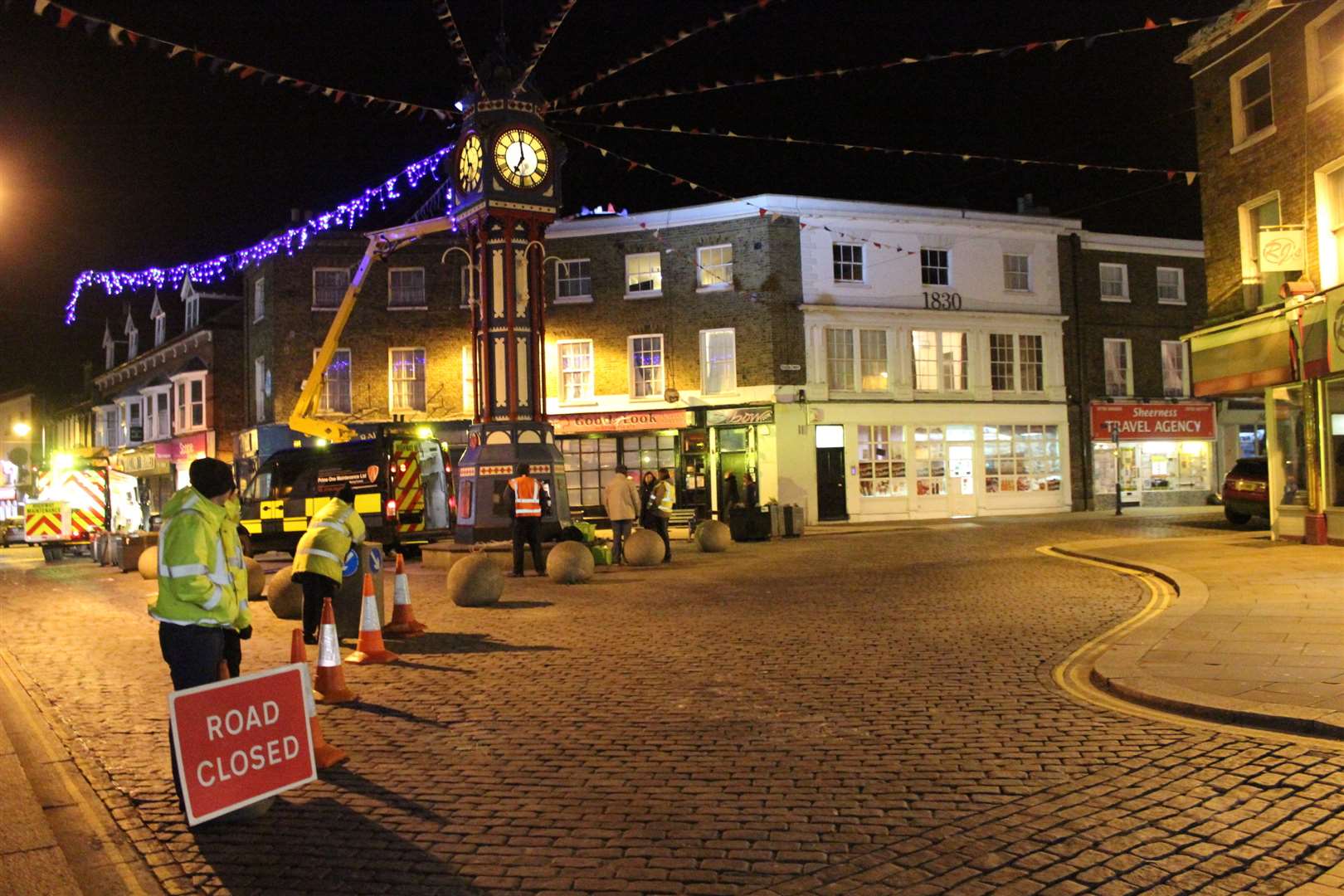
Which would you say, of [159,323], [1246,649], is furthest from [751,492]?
[159,323]

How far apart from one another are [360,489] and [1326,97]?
17966 mm

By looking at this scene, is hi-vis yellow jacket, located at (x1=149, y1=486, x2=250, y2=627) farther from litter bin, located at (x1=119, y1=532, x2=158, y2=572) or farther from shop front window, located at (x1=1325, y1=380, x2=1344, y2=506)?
litter bin, located at (x1=119, y1=532, x2=158, y2=572)

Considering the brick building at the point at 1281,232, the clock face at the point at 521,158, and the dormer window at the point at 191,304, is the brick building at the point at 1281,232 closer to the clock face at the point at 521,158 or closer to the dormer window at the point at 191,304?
the clock face at the point at 521,158

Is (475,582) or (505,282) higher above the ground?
(505,282)

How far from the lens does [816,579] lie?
15312mm

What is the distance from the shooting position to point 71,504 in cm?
2636

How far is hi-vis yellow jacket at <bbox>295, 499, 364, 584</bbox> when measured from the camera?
9164 mm

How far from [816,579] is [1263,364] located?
367 inches

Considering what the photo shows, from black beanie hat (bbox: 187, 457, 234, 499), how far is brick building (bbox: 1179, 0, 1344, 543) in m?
16.5

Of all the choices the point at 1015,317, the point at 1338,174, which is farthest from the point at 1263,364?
the point at 1015,317

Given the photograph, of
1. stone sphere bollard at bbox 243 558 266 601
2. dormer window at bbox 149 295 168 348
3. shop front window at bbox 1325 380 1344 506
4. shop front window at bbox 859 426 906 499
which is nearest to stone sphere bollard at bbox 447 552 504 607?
stone sphere bollard at bbox 243 558 266 601

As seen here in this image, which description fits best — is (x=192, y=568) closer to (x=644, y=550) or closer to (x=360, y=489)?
(x=644, y=550)

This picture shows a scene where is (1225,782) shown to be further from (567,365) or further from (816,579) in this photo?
(567,365)

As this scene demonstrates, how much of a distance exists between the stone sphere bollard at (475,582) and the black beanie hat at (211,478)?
23.9 feet
